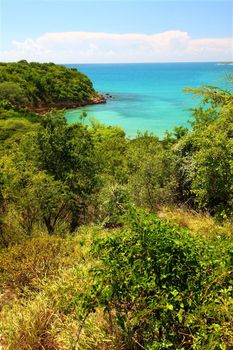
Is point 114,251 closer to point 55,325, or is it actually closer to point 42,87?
point 55,325

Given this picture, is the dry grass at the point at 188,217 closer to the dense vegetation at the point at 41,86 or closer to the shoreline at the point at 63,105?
the dense vegetation at the point at 41,86

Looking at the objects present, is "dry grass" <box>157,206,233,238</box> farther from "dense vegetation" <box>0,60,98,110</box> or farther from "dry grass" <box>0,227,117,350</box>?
"dense vegetation" <box>0,60,98,110</box>

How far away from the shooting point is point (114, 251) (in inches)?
173

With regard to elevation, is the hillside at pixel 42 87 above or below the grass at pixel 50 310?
above

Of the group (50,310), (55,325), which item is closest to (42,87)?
(50,310)

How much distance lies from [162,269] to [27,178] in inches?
377

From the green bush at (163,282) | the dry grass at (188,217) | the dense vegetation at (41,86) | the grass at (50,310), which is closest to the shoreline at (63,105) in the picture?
the dense vegetation at (41,86)

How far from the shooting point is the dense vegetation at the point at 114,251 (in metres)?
4.12

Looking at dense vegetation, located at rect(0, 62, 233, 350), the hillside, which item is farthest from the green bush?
the hillside

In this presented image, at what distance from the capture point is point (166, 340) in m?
4.02

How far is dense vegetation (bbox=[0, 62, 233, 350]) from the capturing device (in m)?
4.12

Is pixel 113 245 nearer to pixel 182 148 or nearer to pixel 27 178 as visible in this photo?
pixel 27 178

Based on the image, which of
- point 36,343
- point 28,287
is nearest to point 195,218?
point 28,287

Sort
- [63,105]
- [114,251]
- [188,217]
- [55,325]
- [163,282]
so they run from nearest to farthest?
1. [163,282]
2. [114,251]
3. [55,325]
4. [188,217]
5. [63,105]
